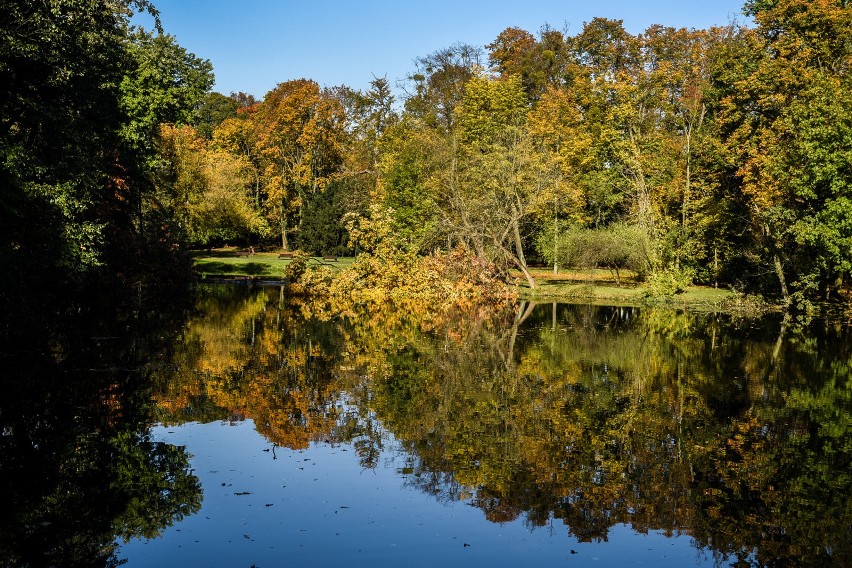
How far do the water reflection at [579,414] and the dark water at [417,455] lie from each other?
49 mm

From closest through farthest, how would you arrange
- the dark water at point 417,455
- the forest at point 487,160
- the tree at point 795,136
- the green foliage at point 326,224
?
the dark water at point 417,455
the forest at point 487,160
the tree at point 795,136
the green foliage at point 326,224

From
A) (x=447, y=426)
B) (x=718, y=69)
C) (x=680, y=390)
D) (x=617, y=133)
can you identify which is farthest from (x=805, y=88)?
(x=447, y=426)

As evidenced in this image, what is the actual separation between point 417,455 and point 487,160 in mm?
30843

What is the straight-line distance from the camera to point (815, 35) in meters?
37.0

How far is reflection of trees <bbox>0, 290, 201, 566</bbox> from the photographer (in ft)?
25.2

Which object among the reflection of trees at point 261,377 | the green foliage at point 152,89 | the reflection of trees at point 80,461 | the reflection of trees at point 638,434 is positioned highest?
the green foliage at point 152,89

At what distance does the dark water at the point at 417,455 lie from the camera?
7891mm

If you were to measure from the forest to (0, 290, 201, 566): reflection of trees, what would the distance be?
2.67 metres

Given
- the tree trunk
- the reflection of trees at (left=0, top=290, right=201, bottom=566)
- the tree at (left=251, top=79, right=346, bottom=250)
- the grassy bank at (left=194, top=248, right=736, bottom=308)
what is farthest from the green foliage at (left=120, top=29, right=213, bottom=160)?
the tree trunk

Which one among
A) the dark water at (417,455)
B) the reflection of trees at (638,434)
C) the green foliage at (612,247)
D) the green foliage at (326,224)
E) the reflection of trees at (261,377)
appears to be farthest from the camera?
the green foliage at (326,224)

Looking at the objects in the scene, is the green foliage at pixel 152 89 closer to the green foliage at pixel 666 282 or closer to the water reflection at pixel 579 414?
the water reflection at pixel 579 414

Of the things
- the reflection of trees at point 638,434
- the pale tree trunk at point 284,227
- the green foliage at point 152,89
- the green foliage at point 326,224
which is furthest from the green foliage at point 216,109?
the reflection of trees at point 638,434

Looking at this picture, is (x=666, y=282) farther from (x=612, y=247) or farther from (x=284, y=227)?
(x=284, y=227)

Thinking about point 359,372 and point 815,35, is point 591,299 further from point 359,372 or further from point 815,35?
point 359,372
